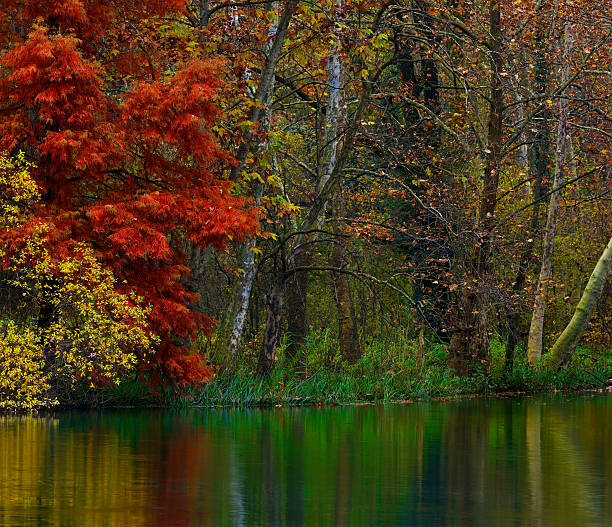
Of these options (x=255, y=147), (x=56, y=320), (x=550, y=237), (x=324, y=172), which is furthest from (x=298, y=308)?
(x=56, y=320)

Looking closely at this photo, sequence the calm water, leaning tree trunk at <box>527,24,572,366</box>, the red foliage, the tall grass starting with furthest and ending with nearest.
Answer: leaning tree trunk at <box>527,24,572,366</box> → the tall grass → the red foliage → the calm water

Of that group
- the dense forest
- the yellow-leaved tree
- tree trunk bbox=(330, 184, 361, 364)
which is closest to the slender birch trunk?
the dense forest

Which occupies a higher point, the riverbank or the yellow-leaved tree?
the yellow-leaved tree

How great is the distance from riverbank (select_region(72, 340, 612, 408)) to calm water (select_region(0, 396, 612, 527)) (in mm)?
1103

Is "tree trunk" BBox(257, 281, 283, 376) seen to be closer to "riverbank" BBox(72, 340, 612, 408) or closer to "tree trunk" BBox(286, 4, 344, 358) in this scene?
"riverbank" BBox(72, 340, 612, 408)

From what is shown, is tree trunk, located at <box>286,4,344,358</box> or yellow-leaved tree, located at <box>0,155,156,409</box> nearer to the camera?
yellow-leaved tree, located at <box>0,155,156,409</box>

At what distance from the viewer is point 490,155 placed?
80.2ft

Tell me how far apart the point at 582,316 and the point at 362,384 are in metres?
7.38

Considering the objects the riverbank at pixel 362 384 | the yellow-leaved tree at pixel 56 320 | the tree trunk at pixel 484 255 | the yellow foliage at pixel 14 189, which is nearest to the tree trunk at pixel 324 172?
the riverbank at pixel 362 384

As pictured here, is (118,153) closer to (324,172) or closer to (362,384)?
(324,172)

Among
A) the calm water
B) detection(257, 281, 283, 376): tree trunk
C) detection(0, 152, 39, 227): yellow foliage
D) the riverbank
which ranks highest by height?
detection(0, 152, 39, 227): yellow foliage

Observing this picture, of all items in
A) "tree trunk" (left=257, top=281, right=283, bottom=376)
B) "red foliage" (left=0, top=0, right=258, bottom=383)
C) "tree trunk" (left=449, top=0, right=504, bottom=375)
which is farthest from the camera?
"tree trunk" (left=449, top=0, right=504, bottom=375)

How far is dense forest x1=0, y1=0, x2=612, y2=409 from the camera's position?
18391 mm

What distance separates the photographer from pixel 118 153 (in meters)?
18.8
